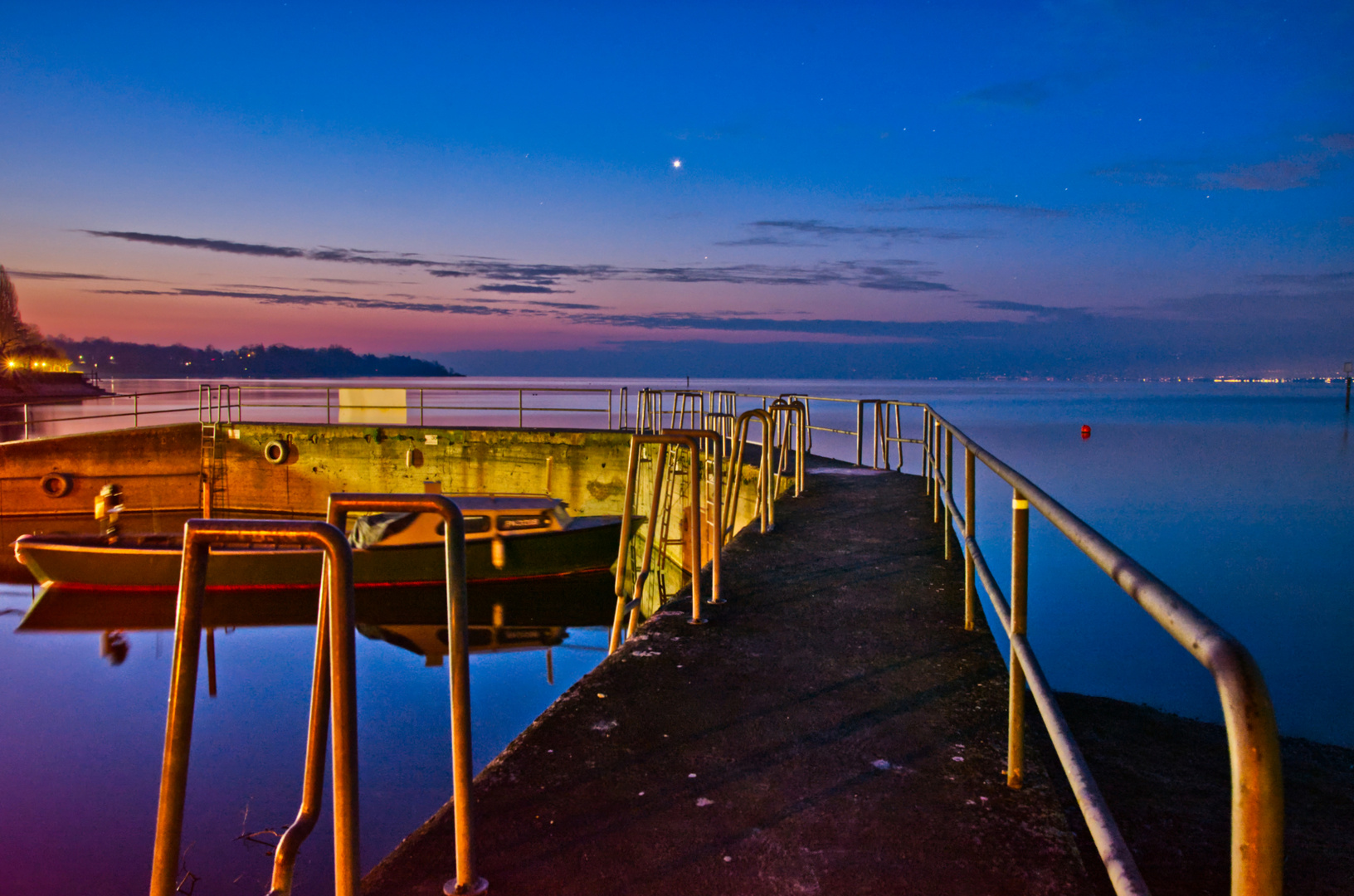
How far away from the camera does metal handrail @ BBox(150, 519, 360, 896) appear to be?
179cm

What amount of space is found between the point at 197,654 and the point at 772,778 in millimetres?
2024

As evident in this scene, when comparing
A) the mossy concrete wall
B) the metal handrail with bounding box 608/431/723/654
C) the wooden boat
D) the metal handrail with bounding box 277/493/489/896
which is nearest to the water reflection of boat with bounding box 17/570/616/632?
the wooden boat

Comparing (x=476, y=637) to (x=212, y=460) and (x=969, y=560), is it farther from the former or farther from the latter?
(x=969, y=560)

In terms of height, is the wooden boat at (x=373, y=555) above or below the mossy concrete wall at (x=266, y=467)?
below

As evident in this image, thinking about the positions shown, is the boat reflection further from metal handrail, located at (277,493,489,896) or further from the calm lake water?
metal handrail, located at (277,493,489,896)

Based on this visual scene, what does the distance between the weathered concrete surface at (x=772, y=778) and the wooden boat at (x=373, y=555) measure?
33.2 ft

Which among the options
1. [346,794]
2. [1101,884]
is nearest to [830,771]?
[1101,884]

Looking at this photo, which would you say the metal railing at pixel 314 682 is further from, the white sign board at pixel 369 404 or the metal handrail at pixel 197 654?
the white sign board at pixel 369 404

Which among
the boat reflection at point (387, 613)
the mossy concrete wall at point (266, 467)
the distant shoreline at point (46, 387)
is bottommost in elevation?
the boat reflection at point (387, 613)

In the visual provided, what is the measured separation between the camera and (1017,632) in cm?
269

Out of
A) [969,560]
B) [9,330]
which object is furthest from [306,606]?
[9,330]

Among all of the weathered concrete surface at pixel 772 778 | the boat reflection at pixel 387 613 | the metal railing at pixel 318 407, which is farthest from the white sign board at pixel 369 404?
the weathered concrete surface at pixel 772 778

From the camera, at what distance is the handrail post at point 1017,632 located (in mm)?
2662

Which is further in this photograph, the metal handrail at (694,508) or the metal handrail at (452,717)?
the metal handrail at (694,508)
